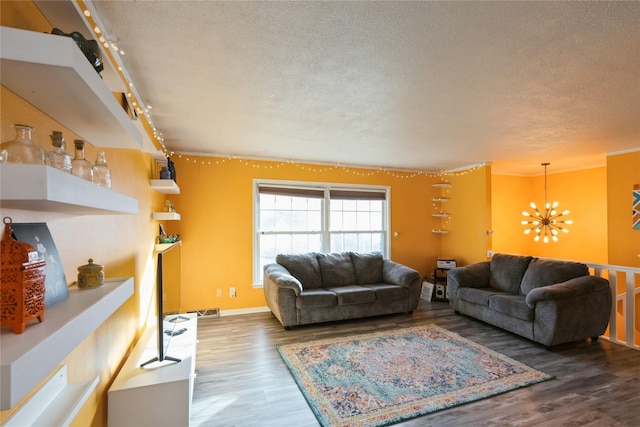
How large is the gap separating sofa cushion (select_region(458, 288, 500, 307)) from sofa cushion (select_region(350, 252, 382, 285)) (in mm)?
1221

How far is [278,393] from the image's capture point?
2.42 meters

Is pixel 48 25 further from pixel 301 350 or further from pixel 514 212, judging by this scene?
pixel 514 212

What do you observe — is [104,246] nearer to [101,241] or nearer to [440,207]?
[101,241]

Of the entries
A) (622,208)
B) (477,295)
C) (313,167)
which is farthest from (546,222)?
(313,167)

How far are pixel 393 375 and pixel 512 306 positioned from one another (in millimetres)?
1863

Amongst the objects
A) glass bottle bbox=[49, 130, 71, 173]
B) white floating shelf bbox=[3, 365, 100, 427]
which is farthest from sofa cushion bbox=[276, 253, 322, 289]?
glass bottle bbox=[49, 130, 71, 173]

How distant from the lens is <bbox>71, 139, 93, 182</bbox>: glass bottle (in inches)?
38.1

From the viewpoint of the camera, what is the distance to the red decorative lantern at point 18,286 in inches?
25.1

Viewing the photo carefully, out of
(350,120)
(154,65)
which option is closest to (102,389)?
(154,65)

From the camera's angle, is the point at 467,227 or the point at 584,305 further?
the point at 467,227

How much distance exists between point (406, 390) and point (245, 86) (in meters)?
2.75

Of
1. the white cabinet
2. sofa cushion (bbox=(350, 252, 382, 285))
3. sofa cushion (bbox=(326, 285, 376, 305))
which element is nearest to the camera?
the white cabinet

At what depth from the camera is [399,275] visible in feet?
14.6

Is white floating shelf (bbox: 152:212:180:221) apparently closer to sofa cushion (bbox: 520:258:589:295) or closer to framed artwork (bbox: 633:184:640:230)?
sofa cushion (bbox: 520:258:589:295)
